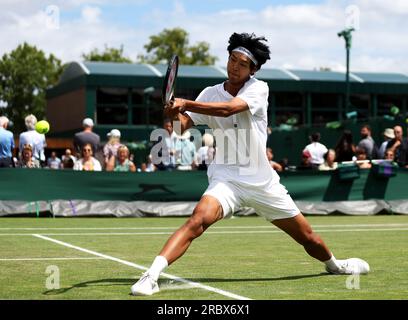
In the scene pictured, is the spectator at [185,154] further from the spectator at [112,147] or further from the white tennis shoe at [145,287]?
the white tennis shoe at [145,287]

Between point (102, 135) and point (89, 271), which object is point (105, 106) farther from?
point (89, 271)

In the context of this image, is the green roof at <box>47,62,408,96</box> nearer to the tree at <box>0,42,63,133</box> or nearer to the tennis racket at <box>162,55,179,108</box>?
the tree at <box>0,42,63,133</box>

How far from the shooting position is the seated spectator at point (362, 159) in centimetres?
1966

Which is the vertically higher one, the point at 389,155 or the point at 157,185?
the point at 389,155

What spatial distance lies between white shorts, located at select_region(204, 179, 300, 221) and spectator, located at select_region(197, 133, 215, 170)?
39.3 feet

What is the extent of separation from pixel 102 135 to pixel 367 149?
30.9 metres

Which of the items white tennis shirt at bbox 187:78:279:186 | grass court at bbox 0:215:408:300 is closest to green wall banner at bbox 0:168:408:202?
grass court at bbox 0:215:408:300

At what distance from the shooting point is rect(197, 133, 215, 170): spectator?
20.0m

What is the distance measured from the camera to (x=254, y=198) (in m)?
7.70

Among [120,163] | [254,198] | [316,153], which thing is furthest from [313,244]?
[316,153]

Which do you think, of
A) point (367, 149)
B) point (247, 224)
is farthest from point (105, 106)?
point (247, 224)

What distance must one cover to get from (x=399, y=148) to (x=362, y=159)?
869mm

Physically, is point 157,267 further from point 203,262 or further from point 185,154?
point 185,154

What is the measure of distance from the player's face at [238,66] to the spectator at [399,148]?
13.1 meters
